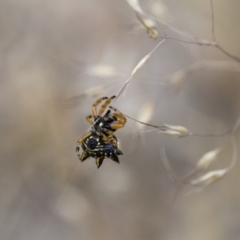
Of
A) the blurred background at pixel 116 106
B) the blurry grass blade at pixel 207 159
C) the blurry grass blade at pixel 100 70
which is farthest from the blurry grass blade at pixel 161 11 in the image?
the blurry grass blade at pixel 207 159

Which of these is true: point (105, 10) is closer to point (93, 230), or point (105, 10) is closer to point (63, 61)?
point (63, 61)

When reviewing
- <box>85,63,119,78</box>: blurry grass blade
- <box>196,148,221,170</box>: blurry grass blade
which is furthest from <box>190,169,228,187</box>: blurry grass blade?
<box>85,63,119,78</box>: blurry grass blade

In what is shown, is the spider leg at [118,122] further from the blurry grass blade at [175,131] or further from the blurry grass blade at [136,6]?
the blurry grass blade at [136,6]

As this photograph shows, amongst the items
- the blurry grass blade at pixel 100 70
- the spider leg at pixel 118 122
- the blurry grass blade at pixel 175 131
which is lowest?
the spider leg at pixel 118 122

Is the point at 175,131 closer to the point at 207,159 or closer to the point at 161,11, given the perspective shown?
the point at 207,159

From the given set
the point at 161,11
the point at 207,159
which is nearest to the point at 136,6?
the point at 161,11

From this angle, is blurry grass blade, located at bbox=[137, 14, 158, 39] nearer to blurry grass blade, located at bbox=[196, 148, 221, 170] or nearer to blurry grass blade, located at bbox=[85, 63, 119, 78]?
blurry grass blade, located at bbox=[85, 63, 119, 78]
